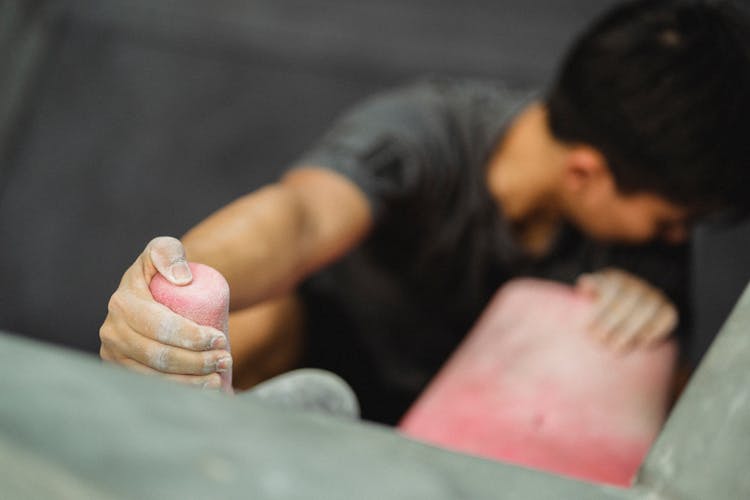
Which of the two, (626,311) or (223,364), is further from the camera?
(626,311)

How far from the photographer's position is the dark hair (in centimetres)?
65

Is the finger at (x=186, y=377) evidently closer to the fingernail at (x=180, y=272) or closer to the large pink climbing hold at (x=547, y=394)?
the fingernail at (x=180, y=272)

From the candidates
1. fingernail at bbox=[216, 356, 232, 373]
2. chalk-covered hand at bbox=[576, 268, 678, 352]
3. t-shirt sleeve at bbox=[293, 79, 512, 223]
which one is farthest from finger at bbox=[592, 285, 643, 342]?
fingernail at bbox=[216, 356, 232, 373]

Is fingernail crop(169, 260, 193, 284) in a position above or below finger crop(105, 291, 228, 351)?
above

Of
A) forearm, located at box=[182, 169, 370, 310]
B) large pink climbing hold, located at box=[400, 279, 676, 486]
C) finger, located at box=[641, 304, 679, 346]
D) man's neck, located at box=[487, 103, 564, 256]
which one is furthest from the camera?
man's neck, located at box=[487, 103, 564, 256]

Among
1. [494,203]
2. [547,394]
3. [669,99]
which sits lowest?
[547,394]

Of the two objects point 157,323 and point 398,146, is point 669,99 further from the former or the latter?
point 157,323

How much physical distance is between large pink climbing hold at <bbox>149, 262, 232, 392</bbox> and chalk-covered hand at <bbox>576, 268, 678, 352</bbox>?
42cm

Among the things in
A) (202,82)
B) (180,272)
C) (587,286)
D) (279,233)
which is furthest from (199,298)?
(202,82)

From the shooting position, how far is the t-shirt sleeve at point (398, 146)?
723 millimetres

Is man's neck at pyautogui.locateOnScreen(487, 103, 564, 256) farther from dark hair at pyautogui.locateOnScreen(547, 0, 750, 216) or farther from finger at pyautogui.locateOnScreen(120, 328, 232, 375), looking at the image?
finger at pyautogui.locateOnScreen(120, 328, 232, 375)

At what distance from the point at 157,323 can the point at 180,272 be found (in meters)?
0.02

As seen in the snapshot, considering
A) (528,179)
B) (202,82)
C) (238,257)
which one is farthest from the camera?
(202,82)

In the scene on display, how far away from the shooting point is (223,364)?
31 centimetres
